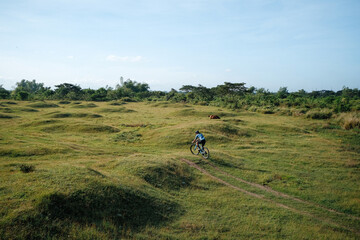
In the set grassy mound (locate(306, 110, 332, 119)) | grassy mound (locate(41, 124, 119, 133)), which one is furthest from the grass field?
grassy mound (locate(306, 110, 332, 119))

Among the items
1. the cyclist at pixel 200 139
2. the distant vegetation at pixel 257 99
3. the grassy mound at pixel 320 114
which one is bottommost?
the cyclist at pixel 200 139

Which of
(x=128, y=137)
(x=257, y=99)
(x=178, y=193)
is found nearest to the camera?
(x=178, y=193)

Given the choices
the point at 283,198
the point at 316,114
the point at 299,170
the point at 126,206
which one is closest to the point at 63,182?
the point at 126,206

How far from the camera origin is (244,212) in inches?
424

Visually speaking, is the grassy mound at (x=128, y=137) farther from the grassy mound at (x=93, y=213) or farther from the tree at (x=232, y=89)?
the tree at (x=232, y=89)

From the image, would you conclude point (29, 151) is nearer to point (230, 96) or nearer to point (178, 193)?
point (178, 193)

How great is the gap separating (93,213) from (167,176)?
5816 mm

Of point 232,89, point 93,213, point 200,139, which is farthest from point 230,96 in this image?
point 93,213

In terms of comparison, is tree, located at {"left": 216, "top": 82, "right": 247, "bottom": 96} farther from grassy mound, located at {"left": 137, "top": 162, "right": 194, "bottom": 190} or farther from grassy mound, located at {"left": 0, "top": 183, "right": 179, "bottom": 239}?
grassy mound, located at {"left": 0, "top": 183, "right": 179, "bottom": 239}

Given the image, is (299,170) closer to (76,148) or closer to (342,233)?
(342,233)

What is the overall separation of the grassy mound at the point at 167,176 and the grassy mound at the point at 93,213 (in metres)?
2.28

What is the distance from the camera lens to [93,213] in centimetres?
849

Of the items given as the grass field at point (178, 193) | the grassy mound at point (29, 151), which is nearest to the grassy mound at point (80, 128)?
the grass field at point (178, 193)

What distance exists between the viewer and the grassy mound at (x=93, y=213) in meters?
7.03
